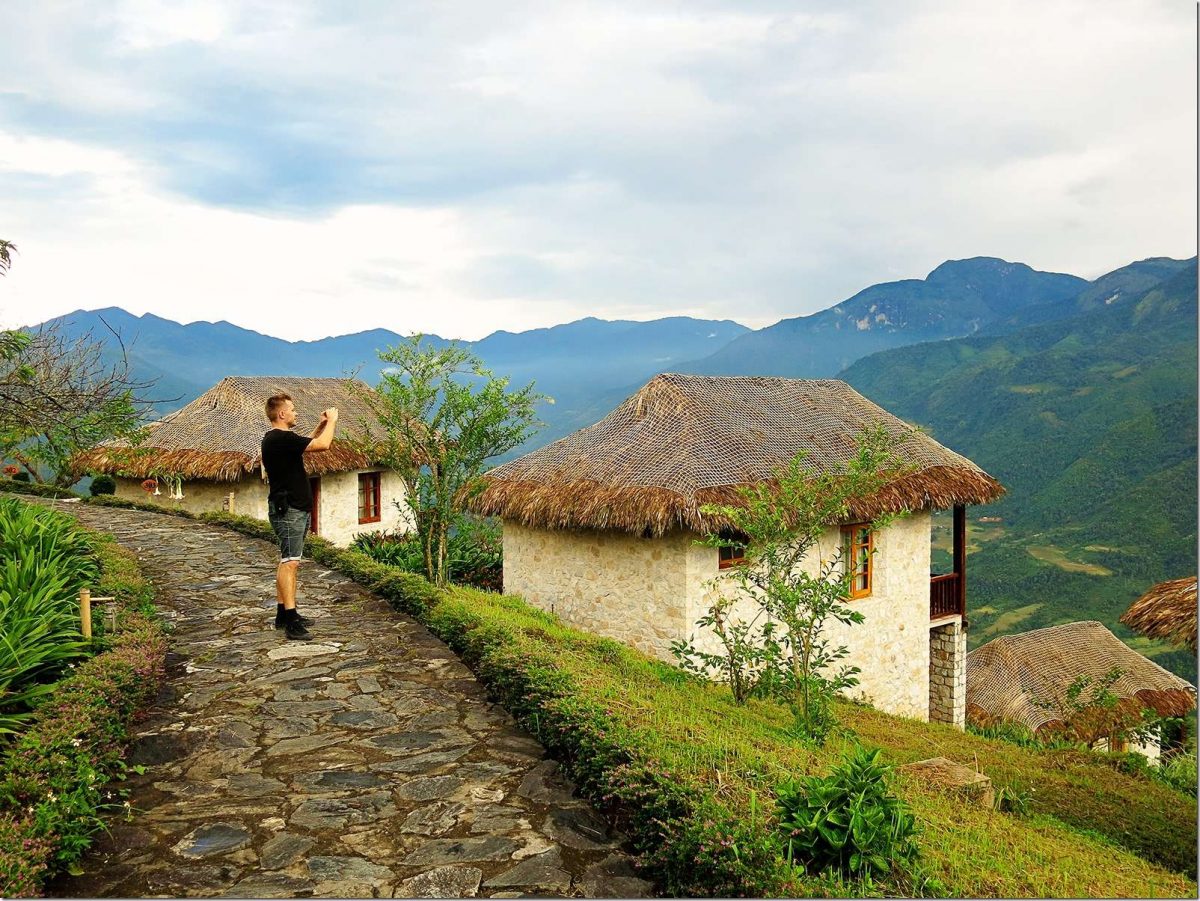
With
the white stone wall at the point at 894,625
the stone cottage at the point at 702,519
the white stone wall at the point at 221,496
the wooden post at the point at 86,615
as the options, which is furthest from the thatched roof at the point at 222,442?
the wooden post at the point at 86,615

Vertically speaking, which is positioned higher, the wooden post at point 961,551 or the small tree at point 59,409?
the small tree at point 59,409

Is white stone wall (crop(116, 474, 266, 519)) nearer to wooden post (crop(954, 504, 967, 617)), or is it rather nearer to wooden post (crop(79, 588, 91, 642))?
wooden post (crop(79, 588, 91, 642))

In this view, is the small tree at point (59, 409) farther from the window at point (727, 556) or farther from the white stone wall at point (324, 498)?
the white stone wall at point (324, 498)

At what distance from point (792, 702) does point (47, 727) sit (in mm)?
4803

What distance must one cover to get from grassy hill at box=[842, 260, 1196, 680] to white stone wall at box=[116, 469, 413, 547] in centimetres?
2721

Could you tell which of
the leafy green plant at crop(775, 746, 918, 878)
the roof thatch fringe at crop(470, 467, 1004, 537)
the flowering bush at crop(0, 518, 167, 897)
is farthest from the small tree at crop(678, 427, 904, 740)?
the flowering bush at crop(0, 518, 167, 897)

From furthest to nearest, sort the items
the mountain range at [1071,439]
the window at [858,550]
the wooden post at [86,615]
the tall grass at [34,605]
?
the mountain range at [1071,439] < the window at [858,550] < the wooden post at [86,615] < the tall grass at [34,605]

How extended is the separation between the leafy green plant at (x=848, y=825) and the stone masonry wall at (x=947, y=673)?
1254 cm

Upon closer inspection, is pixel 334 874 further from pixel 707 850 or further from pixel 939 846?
pixel 939 846

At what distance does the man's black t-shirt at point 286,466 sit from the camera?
19.3 ft

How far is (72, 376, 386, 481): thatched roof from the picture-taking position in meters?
17.3

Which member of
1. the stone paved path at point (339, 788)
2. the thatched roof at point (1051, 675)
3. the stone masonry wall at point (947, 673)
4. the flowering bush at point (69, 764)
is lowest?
the thatched roof at point (1051, 675)

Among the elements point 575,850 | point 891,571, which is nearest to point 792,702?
point 575,850

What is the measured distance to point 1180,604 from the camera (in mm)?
7809
